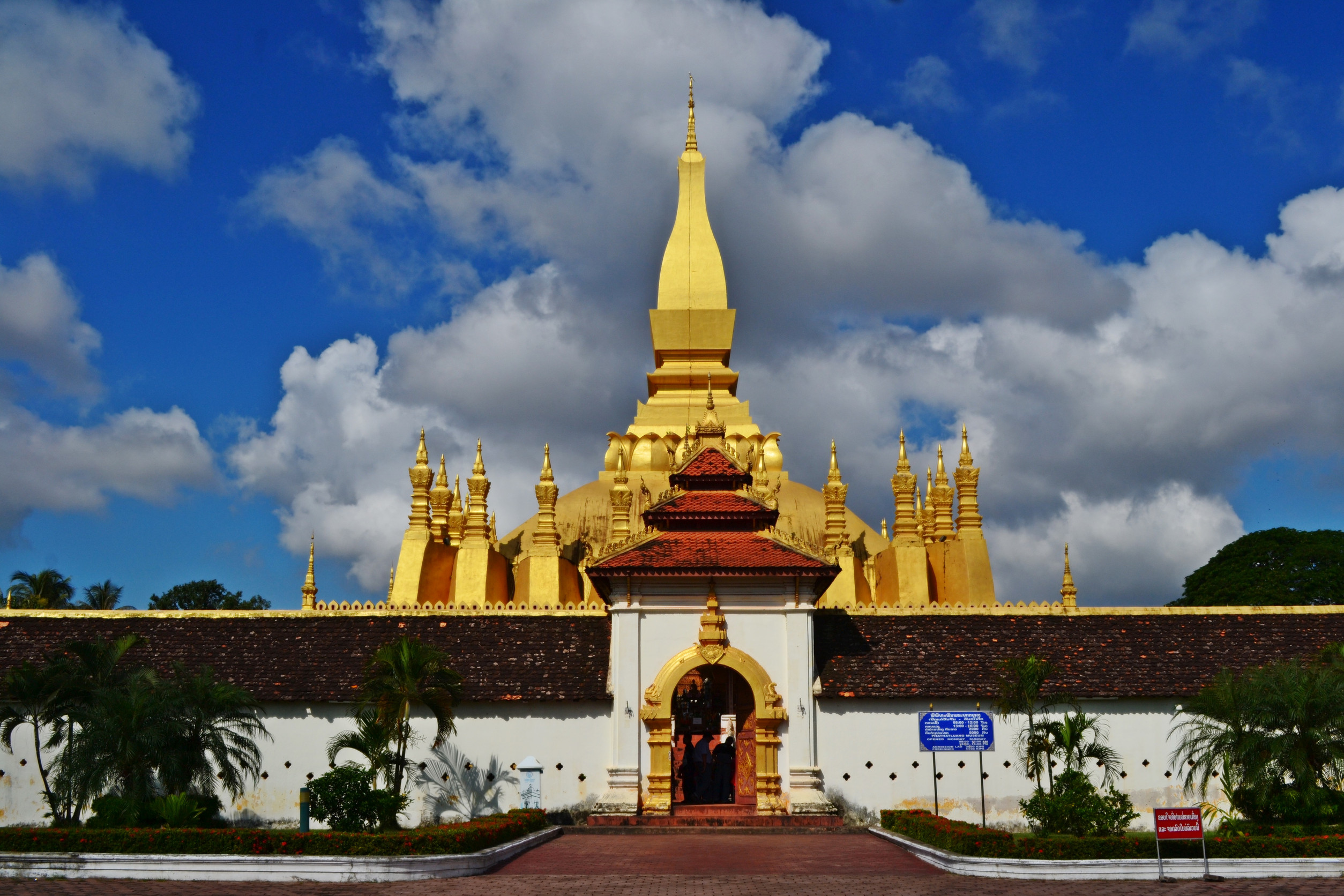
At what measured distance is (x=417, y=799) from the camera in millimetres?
25344

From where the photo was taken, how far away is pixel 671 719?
82.1 feet

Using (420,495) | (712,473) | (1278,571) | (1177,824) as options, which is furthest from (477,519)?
(1278,571)

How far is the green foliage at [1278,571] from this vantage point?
52.7 meters

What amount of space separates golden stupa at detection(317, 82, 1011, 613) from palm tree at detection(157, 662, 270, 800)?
473 centimetres

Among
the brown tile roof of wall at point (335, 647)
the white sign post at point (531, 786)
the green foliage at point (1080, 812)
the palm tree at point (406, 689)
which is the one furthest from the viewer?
the brown tile roof of wall at point (335, 647)

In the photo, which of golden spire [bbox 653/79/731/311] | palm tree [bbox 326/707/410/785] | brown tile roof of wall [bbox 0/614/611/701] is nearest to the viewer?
palm tree [bbox 326/707/410/785]

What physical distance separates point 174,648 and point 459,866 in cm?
1124

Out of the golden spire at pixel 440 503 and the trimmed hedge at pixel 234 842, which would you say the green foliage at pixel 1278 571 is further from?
the trimmed hedge at pixel 234 842

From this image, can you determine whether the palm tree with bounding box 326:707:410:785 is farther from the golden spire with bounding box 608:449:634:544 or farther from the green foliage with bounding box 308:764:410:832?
the golden spire with bounding box 608:449:634:544

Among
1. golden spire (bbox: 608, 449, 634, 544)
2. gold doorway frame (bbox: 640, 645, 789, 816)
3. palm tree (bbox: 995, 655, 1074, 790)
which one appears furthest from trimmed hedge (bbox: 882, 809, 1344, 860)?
golden spire (bbox: 608, 449, 634, 544)

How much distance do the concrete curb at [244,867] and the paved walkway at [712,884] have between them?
32cm

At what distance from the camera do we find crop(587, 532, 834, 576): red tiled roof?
990 inches

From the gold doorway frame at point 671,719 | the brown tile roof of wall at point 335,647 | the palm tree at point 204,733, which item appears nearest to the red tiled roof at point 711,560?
the gold doorway frame at point 671,719

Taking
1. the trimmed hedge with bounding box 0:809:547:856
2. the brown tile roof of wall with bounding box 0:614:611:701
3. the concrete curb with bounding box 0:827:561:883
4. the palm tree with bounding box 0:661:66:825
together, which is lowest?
the concrete curb with bounding box 0:827:561:883
